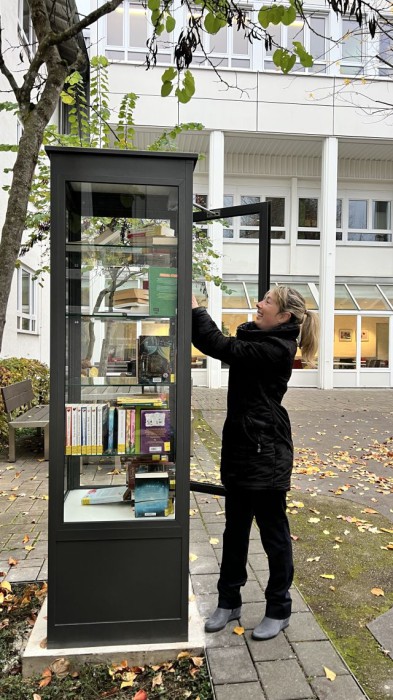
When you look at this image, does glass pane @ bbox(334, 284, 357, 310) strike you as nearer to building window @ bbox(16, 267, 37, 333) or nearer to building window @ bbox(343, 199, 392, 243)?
building window @ bbox(343, 199, 392, 243)

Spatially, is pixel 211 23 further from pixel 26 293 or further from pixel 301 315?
pixel 26 293

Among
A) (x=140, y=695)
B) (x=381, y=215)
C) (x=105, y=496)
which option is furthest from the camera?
(x=381, y=215)

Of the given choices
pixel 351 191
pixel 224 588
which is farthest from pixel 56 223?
pixel 351 191

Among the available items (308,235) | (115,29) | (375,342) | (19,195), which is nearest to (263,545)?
(19,195)

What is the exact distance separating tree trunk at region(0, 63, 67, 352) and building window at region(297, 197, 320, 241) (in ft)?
55.6

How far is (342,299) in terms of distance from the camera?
1839cm

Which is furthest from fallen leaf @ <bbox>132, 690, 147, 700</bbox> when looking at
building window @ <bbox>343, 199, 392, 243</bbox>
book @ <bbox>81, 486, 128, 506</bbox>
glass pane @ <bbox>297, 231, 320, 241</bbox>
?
building window @ <bbox>343, 199, 392, 243</bbox>

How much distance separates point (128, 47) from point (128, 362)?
16.4 m

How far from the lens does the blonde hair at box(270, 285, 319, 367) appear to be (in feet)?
9.26

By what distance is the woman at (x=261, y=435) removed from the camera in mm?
2732

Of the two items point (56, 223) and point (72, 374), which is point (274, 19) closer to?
point (56, 223)

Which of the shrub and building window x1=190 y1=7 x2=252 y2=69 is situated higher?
building window x1=190 y1=7 x2=252 y2=69

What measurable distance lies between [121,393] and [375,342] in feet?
56.3

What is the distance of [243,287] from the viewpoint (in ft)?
59.0
